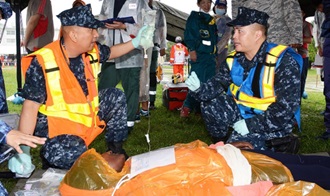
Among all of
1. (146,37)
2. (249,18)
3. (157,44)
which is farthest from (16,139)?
(157,44)

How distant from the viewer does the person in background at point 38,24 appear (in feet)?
18.5

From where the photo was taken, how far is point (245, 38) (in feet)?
10.8

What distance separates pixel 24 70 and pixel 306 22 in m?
5.73

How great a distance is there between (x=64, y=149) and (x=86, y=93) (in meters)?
0.47

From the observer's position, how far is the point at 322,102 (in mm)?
8383

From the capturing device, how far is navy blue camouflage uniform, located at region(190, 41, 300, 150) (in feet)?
10.3

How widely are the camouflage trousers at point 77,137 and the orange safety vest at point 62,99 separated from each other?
0.24 feet

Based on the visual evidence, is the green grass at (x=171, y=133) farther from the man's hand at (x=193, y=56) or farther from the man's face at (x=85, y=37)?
the man's face at (x=85, y=37)

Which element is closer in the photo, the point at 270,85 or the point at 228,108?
the point at 270,85

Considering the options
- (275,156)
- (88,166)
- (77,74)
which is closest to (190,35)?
(77,74)

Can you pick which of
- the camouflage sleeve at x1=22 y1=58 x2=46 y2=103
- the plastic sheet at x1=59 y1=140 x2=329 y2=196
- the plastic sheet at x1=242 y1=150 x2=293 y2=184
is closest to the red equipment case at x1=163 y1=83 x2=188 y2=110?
the camouflage sleeve at x1=22 y1=58 x2=46 y2=103

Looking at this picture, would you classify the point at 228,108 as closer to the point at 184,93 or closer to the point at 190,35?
the point at 190,35

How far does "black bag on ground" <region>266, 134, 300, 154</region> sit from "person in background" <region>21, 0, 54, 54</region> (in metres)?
3.78

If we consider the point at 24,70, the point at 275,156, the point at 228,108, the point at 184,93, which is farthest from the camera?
the point at 184,93
